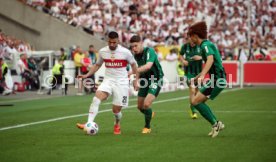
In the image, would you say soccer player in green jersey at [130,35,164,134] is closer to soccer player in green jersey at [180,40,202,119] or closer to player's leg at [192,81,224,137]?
player's leg at [192,81,224,137]

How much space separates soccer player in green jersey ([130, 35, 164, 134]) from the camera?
1524cm

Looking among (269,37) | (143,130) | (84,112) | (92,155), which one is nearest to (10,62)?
(84,112)

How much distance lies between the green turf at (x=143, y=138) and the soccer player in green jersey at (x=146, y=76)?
51 centimetres

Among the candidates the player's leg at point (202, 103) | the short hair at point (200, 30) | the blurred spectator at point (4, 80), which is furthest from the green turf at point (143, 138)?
the blurred spectator at point (4, 80)

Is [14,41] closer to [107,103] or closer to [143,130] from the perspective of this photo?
[107,103]

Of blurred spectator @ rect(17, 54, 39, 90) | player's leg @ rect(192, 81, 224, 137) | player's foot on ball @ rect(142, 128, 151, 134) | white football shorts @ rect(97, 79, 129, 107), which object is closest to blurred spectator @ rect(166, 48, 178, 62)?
blurred spectator @ rect(17, 54, 39, 90)

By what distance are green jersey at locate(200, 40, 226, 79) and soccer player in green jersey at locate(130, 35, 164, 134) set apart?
157 centimetres

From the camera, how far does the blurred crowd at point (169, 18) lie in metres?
38.1

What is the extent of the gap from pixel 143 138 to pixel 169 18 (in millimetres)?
27130

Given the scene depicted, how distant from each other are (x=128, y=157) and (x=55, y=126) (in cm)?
555

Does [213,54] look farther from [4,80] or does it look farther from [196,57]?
[4,80]

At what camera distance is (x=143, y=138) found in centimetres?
1408

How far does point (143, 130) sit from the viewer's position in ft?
50.0

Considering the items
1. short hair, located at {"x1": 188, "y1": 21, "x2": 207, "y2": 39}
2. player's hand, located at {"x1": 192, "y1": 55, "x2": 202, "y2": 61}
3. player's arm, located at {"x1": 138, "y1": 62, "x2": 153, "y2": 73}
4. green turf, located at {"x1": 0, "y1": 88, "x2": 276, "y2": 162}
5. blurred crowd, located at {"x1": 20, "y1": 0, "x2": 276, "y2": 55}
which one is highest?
blurred crowd, located at {"x1": 20, "y1": 0, "x2": 276, "y2": 55}
